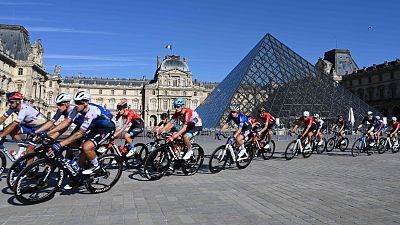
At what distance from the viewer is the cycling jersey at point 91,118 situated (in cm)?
508


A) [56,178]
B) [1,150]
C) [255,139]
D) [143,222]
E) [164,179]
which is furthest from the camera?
[255,139]

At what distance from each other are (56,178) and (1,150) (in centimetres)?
196

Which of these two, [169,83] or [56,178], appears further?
[169,83]

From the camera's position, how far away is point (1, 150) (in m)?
6.21

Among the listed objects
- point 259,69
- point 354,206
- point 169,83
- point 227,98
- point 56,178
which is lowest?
point 354,206

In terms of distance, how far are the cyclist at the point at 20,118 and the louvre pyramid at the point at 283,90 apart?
21496 mm

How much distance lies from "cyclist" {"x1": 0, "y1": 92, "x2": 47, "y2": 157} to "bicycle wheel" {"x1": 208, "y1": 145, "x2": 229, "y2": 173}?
3480mm

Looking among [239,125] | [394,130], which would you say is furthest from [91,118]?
[394,130]

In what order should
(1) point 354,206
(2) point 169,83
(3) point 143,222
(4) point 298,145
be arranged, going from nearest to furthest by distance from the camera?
(3) point 143,222, (1) point 354,206, (4) point 298,145, (2) point 169,83

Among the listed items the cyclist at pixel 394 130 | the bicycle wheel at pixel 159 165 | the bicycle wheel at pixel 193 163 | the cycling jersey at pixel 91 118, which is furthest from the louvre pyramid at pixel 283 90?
the cycling jersey at pixel 91 118

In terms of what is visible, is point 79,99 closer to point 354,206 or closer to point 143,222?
point 143,222

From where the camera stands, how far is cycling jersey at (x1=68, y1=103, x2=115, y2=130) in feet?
16.7

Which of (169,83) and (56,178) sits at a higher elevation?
(169,83)

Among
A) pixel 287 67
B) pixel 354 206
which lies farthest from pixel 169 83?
pixel 354 206
